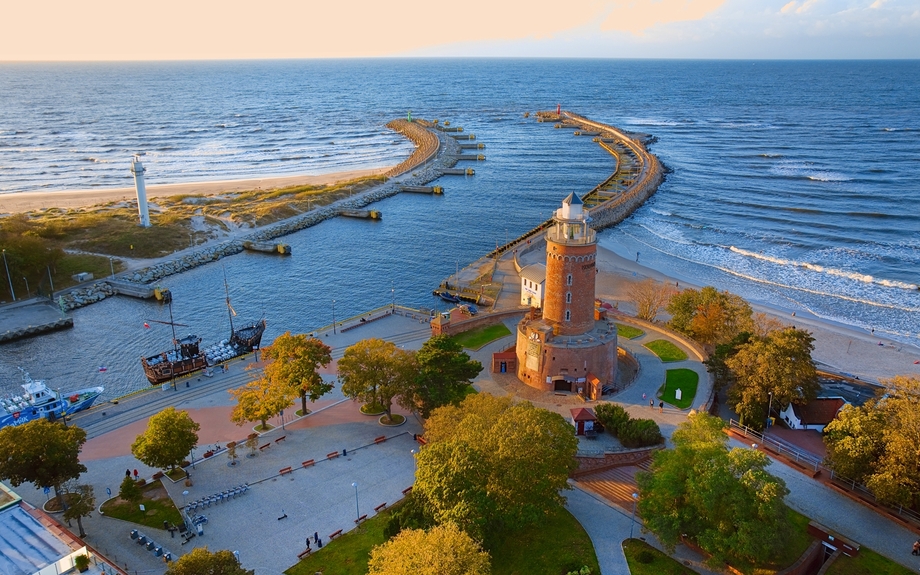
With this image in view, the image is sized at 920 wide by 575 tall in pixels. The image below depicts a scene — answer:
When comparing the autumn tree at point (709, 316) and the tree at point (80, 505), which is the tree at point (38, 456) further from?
the autumn tree at point (709, 316)

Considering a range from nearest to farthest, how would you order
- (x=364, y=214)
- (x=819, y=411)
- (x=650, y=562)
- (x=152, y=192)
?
(x=650, y=562) < (x=819, y=411) < (x=364, y=214) < (x=152, y=192)

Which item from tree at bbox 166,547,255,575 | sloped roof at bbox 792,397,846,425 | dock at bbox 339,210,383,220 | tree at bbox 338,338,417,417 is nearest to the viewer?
tree at bbox 166,547,255,575

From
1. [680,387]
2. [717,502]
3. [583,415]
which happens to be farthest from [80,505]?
[680,387]

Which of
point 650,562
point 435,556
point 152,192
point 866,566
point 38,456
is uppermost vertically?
point 435,556

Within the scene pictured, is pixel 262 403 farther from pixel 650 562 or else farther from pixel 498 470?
pixel 650 562

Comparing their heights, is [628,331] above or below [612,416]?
below

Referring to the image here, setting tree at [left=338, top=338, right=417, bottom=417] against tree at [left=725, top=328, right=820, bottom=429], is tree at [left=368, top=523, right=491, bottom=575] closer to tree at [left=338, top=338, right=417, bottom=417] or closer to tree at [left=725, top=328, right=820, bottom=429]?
tree at [left=338, top=338, right=417, bottom=417]

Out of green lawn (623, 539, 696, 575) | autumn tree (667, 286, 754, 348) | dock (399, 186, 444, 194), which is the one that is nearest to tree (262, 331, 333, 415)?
green lawn (623, 539, 696, 575)

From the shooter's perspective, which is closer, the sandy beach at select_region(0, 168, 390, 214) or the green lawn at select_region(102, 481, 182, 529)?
the green lawn at select_region(102, 481, 182, 529)
